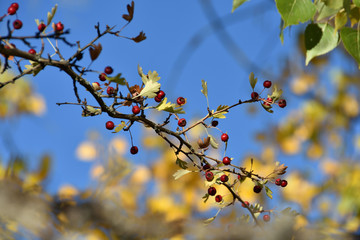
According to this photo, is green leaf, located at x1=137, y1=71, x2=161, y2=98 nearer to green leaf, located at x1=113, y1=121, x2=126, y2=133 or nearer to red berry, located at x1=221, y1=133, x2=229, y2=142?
green leaf, located at x1=113, y1=121, x2=126, y2=133

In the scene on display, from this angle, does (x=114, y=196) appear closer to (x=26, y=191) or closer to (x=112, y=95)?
(x=26, y=191)

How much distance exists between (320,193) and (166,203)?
1630 mm

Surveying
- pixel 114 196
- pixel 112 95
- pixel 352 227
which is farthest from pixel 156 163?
pixel 112 95

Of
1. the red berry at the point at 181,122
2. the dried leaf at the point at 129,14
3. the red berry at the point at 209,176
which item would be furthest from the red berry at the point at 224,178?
the dried leaf at the point at 129,14

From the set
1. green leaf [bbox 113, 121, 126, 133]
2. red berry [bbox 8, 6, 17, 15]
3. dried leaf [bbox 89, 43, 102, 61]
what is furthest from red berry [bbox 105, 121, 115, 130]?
red berry [bbox 8, 6, 17, 15]

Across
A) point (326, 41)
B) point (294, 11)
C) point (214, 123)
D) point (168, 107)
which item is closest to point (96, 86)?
point (168, 107)

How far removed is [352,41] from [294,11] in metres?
0.17

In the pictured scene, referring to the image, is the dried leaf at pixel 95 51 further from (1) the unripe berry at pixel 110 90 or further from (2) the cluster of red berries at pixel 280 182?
(2) the cluster of red berries at pixel 280 182

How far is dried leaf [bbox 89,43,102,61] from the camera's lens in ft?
2.27

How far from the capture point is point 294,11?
846 millimetres

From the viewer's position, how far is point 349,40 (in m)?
0.90

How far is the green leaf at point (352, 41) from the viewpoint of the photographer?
89 centimetres

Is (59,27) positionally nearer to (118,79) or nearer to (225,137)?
(118,79)

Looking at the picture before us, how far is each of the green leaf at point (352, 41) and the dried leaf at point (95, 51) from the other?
539 millimetres
